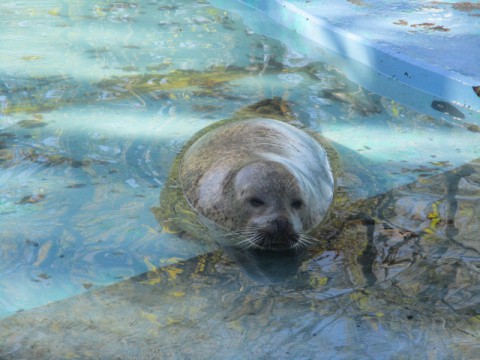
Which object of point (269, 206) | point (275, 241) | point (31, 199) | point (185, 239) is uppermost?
point (269, 206)

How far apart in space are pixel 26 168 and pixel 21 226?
0.95 m

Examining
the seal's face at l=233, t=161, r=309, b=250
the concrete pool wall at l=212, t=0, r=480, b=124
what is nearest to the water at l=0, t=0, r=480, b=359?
the seal's face at l=233, t=161, r=309, b=250

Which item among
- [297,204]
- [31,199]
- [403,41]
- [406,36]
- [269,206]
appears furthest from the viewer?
[406,36]

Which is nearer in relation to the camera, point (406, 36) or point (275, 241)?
point (275, 241)

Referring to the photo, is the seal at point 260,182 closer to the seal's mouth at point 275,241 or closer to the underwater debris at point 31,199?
the seal's mouth at point 275,241

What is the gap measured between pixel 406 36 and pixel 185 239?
14.3 feet

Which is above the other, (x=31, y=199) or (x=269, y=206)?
(x=269, y=206)

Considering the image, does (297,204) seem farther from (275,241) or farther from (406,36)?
(406,36)

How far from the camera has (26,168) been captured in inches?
206

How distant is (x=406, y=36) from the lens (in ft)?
25.1

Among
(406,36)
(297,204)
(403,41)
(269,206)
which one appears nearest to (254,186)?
(269,206)

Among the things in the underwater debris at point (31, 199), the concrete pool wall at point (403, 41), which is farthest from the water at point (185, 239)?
the concrete pool wall at point (403, 41)

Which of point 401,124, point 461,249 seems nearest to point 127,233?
point 461,249

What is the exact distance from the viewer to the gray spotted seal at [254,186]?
4176 mm
